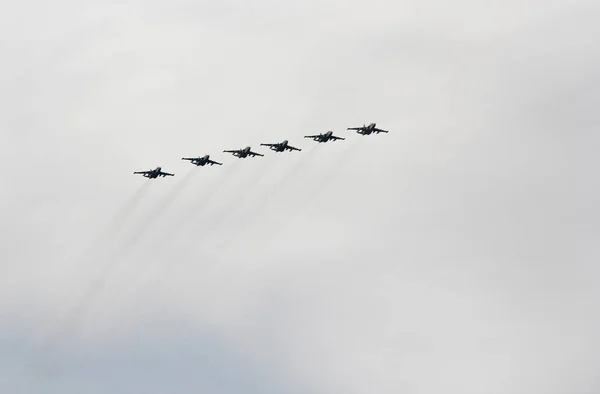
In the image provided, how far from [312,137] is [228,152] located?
15.6m

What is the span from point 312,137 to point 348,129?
22.0ft

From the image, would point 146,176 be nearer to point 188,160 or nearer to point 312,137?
point 188,160

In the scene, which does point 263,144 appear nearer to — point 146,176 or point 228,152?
point 228,152

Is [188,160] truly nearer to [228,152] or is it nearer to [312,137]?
[228,152]

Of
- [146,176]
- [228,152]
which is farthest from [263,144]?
[146,176]

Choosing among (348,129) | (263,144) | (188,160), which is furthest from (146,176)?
(348,129)

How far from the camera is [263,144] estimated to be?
197625 mm

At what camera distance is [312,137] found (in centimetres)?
19900

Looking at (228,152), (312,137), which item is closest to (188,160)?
(228,152)

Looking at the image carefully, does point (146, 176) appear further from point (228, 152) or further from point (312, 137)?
point (312, 137)

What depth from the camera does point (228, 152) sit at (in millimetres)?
199875

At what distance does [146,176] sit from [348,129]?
37.8m

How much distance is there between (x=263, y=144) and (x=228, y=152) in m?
6.99

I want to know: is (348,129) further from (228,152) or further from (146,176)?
(146,176)
